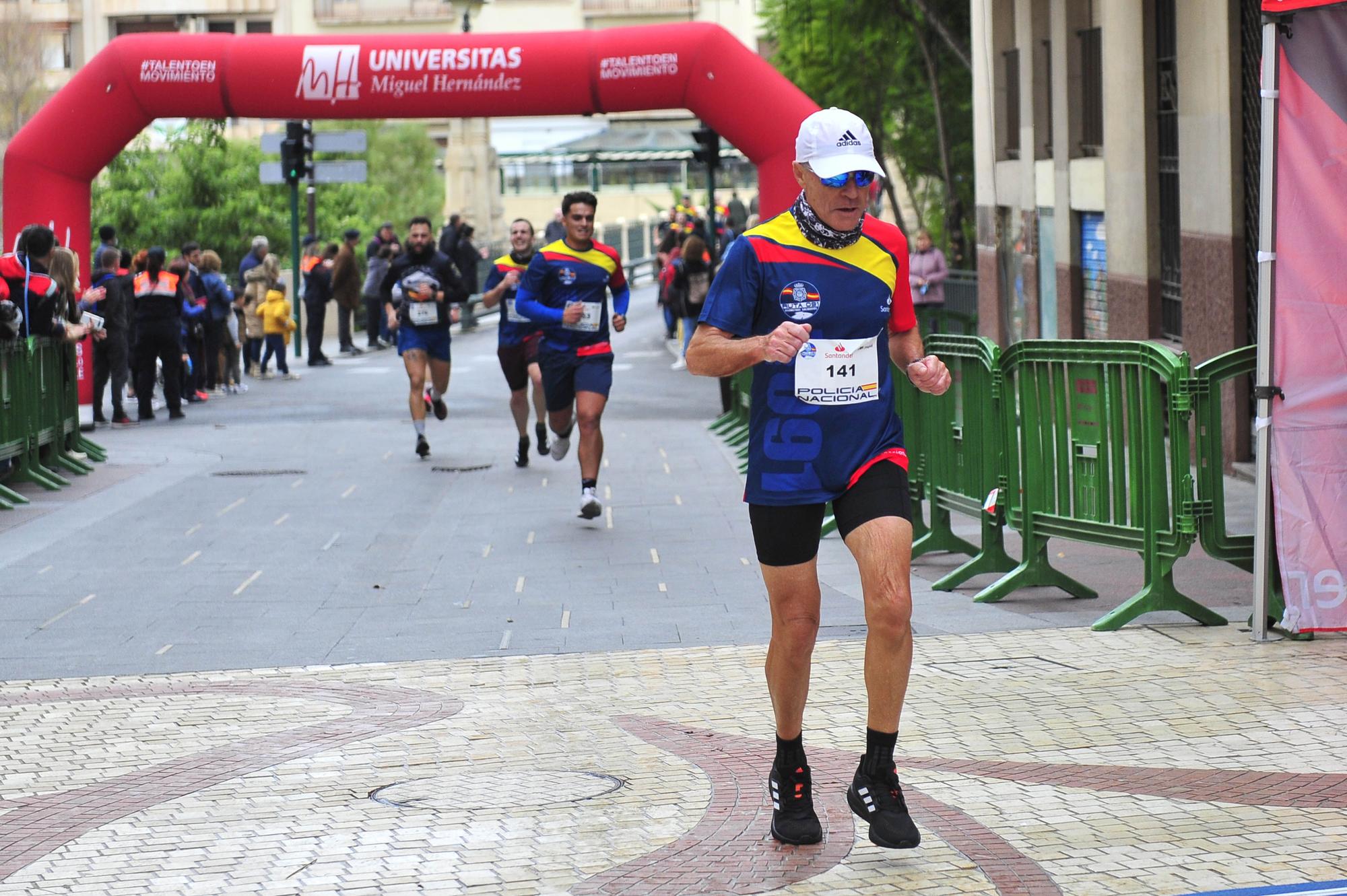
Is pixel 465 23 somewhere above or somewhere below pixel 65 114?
above

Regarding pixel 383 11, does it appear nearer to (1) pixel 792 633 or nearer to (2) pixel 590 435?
(2) pixel 590 435

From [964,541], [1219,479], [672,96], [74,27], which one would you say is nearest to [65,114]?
[672,96]

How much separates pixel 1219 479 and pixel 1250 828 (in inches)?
120

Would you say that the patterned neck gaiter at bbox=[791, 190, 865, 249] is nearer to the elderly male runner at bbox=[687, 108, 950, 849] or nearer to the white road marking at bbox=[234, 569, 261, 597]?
the elderly male runner at bbox=[687, 108, 950, 849]

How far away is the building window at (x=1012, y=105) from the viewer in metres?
21.7

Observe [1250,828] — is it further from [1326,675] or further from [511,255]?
[511,255]

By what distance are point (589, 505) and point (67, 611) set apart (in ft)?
11.8

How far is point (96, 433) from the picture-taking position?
742 inches

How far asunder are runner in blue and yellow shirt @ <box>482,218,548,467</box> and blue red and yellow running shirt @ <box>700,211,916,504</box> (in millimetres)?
9508

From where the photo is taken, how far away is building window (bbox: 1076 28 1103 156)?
17891mm

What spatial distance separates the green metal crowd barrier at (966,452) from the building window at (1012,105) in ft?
40.3

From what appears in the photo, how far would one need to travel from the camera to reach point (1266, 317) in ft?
24.6

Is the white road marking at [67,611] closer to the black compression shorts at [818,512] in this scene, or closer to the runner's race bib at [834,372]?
the black compression shorts at [818,512]

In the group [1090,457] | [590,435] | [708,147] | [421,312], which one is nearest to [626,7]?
[708,147]
